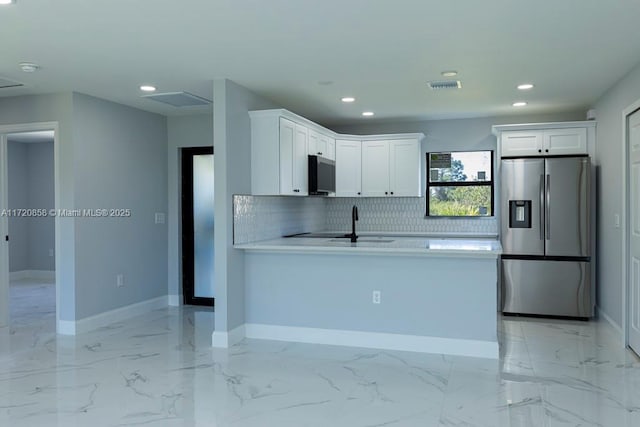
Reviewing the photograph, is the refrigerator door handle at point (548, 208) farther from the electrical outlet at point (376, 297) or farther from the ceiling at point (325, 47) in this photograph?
the electrical outlet at point (376, 297)

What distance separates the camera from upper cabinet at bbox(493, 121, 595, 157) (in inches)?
234

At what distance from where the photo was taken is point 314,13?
3.11 m

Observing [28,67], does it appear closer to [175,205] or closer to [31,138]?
[175,205]

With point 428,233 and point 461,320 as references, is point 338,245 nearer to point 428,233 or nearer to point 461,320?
point 461,320

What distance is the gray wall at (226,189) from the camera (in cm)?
458

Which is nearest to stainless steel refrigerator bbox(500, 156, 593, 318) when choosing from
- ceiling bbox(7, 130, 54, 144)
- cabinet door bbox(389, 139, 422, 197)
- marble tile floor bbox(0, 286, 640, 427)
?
marble tile floor bbox(0, 286, 640, 427)

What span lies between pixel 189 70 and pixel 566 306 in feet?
15.2

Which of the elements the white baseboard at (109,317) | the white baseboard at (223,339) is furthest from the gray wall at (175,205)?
the white baseboard at (223,339)

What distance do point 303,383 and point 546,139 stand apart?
4.23 m

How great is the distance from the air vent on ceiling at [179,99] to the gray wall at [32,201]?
4.67 meters

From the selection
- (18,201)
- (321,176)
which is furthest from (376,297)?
(18,201)

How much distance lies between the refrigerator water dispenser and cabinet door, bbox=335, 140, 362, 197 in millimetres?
1947

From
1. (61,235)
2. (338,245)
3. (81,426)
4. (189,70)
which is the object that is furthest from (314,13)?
(61,235)

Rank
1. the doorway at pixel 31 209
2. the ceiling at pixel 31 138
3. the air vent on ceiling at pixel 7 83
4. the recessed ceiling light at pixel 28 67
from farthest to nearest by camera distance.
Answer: the doorway at pixel 31 209 → the ceiling at pixel 31 138 → the air vent on ceiling at pixel 7 83 → the recessed ceiling light at pixel 28 67
